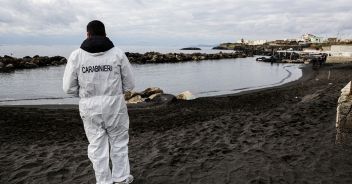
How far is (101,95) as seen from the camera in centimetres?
469

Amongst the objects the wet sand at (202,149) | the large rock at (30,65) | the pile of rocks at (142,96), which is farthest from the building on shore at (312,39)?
the wet sand at (202,149)

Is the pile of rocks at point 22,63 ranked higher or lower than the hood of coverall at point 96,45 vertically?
lower

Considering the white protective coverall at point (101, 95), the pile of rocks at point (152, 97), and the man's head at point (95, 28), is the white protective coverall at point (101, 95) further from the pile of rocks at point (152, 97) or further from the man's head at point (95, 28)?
the pile of rocks at point (152, 97)

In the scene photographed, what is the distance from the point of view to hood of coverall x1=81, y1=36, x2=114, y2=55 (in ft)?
15.2

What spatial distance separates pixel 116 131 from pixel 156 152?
2.45m

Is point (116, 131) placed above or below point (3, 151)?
above

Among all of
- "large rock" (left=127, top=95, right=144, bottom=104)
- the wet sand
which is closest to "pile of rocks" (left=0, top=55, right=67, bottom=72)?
"large rock" (left=127, top=95, right=144, bottom=104)

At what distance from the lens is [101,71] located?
4.68 metres

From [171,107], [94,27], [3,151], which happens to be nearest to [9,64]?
[171,107]

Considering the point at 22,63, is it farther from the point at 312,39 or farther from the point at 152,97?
the point at 312,39

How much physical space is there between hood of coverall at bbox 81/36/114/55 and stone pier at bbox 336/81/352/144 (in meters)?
4.52

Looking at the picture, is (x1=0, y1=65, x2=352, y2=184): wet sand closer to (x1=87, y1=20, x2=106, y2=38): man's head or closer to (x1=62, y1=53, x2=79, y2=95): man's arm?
(x1=62, y1=53, x2=79, y2=95): man's arm

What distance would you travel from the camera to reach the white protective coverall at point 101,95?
4.65 metres

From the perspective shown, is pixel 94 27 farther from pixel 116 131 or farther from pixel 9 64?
pixel 9 64
